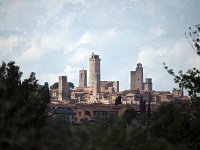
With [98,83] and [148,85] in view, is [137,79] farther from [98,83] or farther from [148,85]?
[98,83]

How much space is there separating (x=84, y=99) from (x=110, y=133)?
138494 millimetres

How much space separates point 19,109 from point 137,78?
15264cm

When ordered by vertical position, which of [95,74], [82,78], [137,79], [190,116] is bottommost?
[190,116]

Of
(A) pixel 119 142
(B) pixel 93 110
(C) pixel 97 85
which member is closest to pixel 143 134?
(A) pixel 119 142

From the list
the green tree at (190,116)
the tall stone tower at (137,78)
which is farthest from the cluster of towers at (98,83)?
the green tree at (190,116)

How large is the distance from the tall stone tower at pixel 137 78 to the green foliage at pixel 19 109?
146m

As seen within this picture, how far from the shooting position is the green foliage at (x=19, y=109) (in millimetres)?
5996

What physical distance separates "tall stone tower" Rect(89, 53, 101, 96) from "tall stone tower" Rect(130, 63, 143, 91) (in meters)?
13.7

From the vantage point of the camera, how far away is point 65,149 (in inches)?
293

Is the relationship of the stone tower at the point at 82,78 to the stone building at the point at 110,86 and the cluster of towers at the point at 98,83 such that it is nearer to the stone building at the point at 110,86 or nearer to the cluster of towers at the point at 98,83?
the cluster of towers at the point at 98,83

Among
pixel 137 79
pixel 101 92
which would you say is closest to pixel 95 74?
pixel 101 92

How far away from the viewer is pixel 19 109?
7383 millimetres

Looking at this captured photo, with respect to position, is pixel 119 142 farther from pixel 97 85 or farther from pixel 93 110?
pixel 97 85

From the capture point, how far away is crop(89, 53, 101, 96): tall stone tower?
5684 inches
